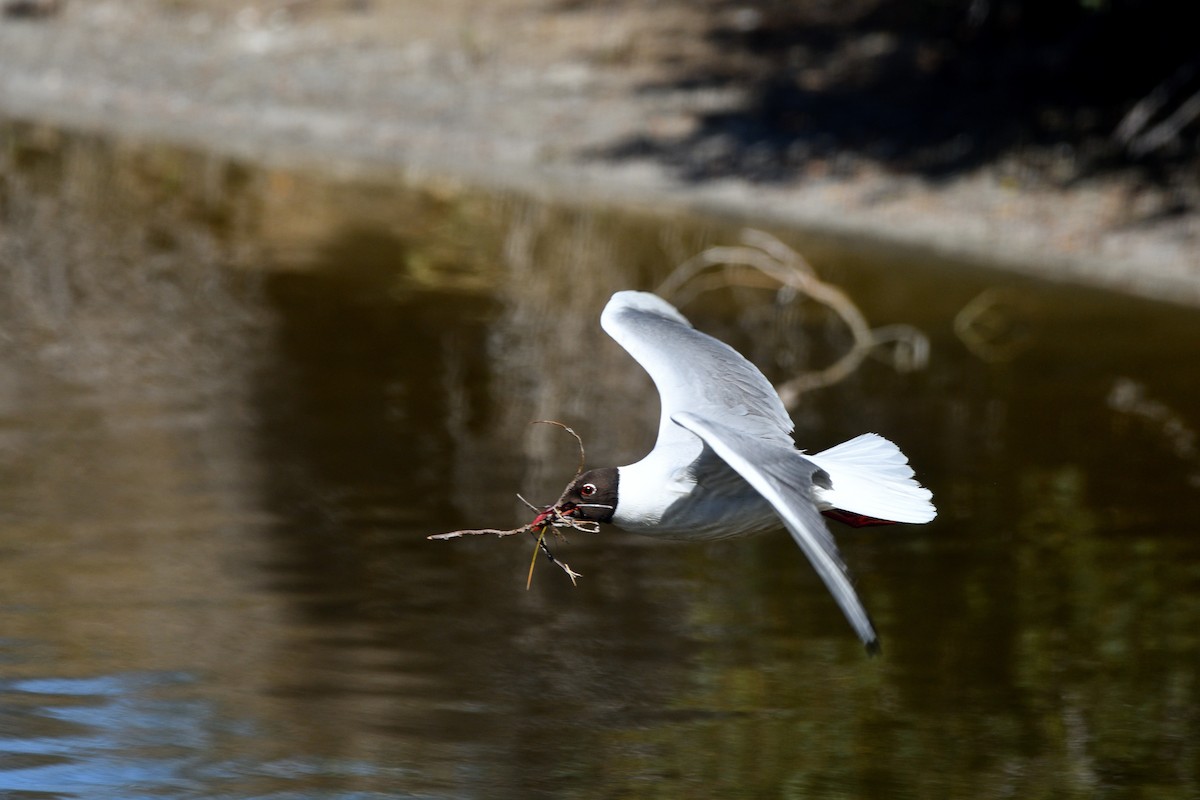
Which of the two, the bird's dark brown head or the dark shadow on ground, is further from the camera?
the dark shadow on ground

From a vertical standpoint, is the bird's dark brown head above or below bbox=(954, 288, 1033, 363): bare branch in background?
below

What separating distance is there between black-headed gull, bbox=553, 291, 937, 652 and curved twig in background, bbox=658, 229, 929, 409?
6.01 meters

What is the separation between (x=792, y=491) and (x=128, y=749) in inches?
134

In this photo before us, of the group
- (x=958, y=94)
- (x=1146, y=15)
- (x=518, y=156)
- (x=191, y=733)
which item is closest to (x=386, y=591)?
(x=191, y=733)

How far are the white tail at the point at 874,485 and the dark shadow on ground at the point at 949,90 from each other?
12978mm

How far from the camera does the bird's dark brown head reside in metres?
6.46

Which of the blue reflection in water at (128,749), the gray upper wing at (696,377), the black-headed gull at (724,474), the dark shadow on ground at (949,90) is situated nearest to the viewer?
the black-headed gull at (724,474)

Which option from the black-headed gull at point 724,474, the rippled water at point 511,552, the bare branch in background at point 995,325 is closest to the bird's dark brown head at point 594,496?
the black-headed gull at point 724,474

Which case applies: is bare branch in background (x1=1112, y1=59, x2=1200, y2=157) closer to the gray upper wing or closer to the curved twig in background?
the curved twig in background

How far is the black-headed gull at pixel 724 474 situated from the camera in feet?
20.3

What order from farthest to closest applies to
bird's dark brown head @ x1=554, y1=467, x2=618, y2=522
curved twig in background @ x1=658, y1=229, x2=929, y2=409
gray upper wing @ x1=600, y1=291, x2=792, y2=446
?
curved twig in background @ x1=658, y1=229, x2=929, y2=409
gray upper wing @ x1=600, y1=291, x2=792, y2=446
bird's dark brown head @ x1=554, y1=467, x2=618, y2=522

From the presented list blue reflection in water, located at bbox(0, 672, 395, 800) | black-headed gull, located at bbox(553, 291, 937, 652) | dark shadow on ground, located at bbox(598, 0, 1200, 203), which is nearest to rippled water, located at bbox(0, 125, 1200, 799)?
blue reflection in water, located at bbox(0, 672, 395, 800)

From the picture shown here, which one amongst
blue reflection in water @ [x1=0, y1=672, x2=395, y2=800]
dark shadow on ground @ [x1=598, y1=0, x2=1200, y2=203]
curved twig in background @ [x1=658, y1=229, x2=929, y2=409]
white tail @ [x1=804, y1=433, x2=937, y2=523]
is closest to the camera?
white tail @ [x1=804, y1=433, x2=937, y2=523]

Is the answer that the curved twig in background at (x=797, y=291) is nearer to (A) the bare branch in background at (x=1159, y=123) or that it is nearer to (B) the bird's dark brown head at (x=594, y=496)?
(A) the bare branch in background at (x=1159, y=123)
